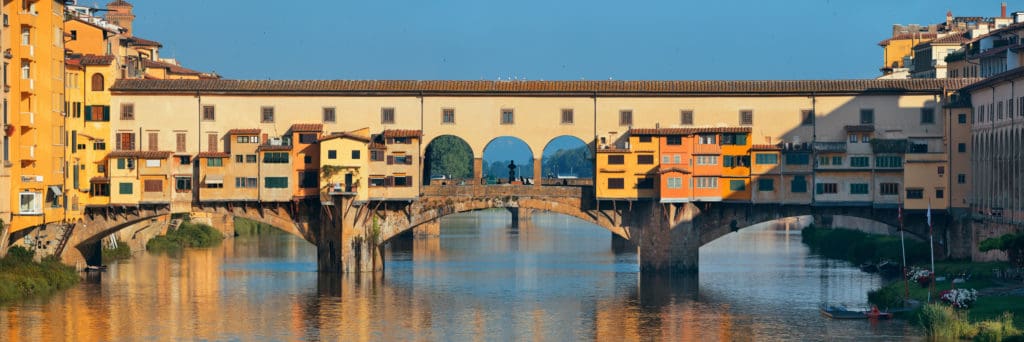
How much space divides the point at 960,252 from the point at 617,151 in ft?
55.4

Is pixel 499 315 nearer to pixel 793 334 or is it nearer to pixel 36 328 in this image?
pixel 793 334

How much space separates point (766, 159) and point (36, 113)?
112ft

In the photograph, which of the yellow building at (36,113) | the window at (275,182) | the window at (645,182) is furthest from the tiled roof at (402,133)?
the yellow building at (36,113)

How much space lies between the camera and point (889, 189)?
3167 inches

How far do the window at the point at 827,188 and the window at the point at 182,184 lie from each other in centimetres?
3062

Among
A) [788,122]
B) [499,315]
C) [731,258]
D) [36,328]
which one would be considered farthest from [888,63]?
[36,328]

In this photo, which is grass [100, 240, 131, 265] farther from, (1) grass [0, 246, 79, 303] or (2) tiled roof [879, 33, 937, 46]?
(2) tiled roof [879, 33, 937, 46]

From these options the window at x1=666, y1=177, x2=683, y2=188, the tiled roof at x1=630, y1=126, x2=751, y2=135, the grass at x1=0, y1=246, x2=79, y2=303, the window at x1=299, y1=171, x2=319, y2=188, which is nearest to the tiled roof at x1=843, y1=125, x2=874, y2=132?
the tiled roof at x1=630, y1=126, x2=751, y2=135

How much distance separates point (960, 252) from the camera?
258ft

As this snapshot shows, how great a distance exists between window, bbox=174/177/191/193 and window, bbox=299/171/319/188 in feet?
18.0

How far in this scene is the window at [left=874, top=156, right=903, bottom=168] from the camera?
8031 cm

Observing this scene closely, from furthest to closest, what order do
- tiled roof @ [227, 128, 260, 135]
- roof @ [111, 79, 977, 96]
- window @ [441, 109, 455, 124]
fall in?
window @ [441, 109, 455, 124], roof @ [111, 79, 977, 96], tiled roof @ [227, 128, 260, 135]

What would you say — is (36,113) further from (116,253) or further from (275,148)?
(116,253)

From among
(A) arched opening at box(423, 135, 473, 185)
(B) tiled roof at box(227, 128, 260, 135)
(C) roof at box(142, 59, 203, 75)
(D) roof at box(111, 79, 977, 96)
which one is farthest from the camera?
(A) arched opening at box(423, 135, 473, 185)
